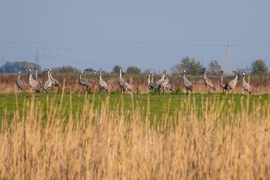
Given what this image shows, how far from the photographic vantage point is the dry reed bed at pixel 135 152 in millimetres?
7734

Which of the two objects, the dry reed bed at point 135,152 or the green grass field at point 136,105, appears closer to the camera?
the dry reed bed at point 135,152

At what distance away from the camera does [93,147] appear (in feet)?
26.9

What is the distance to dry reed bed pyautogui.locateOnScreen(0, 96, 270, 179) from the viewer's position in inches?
305

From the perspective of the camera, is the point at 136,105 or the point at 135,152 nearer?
Answer: the point at 135,152

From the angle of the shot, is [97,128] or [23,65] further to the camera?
[23,65]

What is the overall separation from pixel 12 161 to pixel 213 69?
6620 centimetres

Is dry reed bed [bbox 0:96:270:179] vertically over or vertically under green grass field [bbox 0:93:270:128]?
under

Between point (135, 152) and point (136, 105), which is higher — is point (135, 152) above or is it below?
below

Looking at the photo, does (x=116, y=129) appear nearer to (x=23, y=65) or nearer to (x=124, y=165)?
(x=124, y=165)

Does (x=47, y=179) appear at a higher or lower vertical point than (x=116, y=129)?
lower

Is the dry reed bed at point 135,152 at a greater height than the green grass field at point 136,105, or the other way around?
the green grass field at point 136,105

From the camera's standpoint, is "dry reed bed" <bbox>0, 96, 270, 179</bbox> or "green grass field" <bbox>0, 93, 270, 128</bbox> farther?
"green grass field" <bbox>0, 93, 270, 128</bbox>

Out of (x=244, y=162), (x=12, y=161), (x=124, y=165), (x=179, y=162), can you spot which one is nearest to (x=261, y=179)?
(x=244, y=162)

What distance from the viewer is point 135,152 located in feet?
25.9
